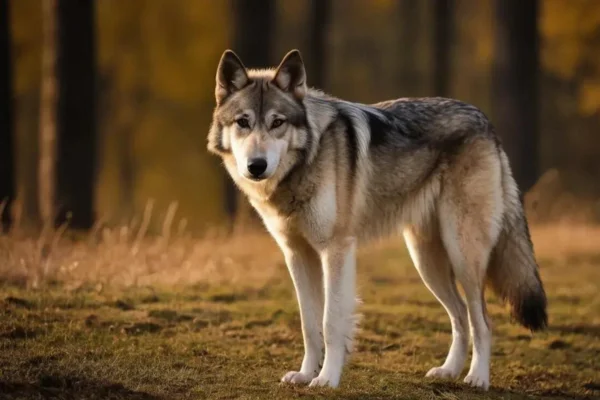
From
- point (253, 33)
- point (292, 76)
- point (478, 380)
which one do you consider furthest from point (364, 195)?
point (253, 33)

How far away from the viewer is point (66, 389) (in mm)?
4590

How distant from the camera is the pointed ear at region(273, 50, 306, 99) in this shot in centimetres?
549

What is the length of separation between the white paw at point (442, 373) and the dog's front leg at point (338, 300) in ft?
2.96

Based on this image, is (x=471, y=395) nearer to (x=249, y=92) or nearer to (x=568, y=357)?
(x=568, y=357)

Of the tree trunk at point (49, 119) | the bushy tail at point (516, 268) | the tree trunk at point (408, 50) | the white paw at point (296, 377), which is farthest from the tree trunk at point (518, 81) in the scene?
the tree trunk at point (408, 50)

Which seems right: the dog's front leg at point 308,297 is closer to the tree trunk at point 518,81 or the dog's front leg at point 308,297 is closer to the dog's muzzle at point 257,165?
the dog's muzzle at point 257,165

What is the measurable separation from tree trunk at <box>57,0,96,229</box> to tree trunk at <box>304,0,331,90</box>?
22.4 ft

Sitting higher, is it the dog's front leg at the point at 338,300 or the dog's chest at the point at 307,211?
the dog's chest at the point at 307,211

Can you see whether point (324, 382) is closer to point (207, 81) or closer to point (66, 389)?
point (66, 389)

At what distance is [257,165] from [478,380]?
86.2 inches

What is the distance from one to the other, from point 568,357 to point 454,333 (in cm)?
126

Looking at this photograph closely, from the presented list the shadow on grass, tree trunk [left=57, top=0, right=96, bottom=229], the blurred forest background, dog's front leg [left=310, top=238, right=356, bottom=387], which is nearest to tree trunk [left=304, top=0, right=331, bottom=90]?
the blurred forest background

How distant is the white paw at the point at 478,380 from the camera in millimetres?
5676

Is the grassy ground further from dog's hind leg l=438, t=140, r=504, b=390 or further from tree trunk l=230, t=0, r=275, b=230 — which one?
tree trunk l=230, t=0, r=275, b=230
